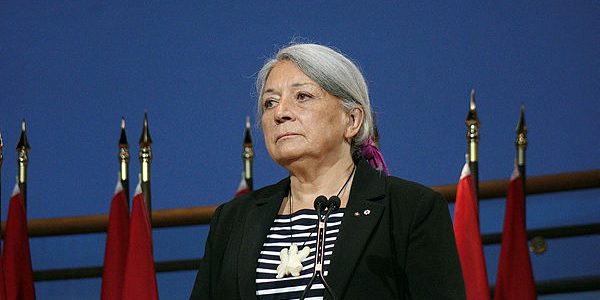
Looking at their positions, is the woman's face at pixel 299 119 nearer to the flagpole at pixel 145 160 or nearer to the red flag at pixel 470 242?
the red flag at pixel 470 242

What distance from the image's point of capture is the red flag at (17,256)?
3279 mm

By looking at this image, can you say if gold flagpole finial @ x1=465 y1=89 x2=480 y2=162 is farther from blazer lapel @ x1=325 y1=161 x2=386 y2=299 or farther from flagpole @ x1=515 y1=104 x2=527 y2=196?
blazer lapel @ x1=325 y1=161 x2=386 y2=299

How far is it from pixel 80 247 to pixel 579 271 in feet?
5.72

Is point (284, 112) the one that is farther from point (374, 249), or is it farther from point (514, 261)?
point (514, 261)

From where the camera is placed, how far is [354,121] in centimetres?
193

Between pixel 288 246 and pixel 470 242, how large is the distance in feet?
4.55

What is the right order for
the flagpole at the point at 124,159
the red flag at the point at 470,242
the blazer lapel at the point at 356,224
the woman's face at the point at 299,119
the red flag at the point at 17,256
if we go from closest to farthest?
the blazer lapel at the point at 356,224 → the woman's face at the point at 299,119 → the red flag at the point at 470,242 → the red flag at the point at 17,256 → the flagpole at the point at 124,159

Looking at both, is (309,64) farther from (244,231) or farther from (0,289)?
(0,289)

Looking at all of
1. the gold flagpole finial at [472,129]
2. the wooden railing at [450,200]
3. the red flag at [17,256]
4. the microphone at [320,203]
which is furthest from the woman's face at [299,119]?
the red flag at [17,256]

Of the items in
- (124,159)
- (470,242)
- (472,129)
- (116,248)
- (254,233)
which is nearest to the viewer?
(254,233)

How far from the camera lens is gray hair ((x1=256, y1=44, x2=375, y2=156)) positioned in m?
1.85

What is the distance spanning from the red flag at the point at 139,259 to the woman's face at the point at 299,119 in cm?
141

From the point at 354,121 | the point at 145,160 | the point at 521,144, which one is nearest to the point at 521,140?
the point at 521,144

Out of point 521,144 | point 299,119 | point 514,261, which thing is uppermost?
point 521,144
